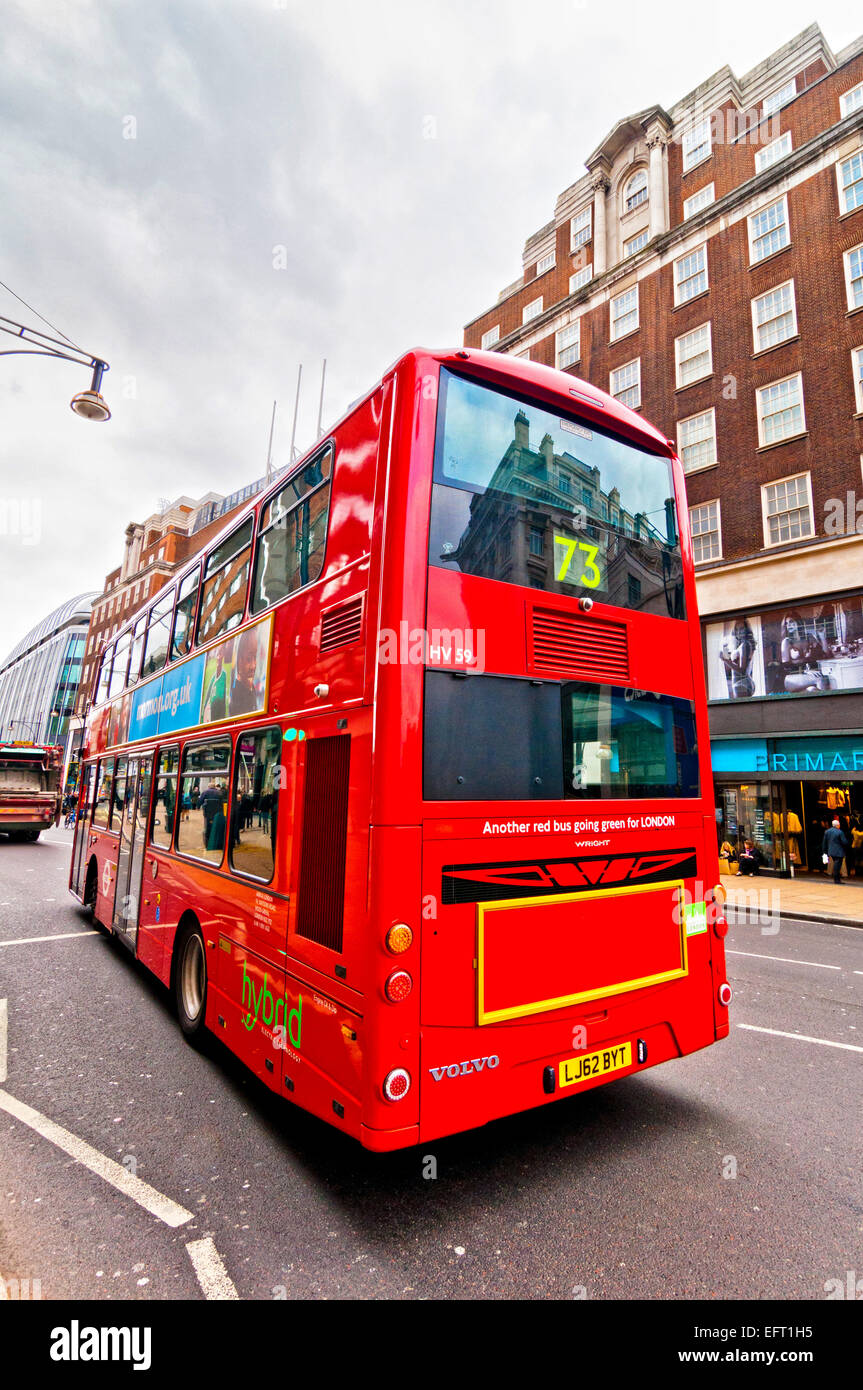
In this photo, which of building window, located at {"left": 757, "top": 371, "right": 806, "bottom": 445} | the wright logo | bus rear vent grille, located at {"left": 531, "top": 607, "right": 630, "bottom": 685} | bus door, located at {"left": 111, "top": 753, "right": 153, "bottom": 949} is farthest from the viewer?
building window, located at {"left": 757, "top": 371, "right": 806, "bottom": 445}

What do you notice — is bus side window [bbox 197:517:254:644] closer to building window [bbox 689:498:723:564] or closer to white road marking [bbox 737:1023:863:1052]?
white road marking [bbox 737:1023:863:1052]

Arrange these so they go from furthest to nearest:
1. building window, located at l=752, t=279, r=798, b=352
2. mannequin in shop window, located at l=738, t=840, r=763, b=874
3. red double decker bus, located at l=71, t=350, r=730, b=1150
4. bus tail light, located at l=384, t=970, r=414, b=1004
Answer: building window, located at l=752, t=279, r=798, b=352 < mannequin in shop window, located at l=738, t=840, r=763, b=874 < red double decker bus, located at l=71, t=350, r=730, b=1150 < bus tail light, located at l=384, t=970, r=414, b=1004

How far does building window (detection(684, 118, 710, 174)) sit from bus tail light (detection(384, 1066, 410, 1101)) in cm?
3013

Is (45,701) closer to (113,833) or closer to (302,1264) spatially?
(113,833)

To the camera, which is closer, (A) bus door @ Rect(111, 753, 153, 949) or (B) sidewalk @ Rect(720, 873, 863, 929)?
(A) bus door @ Rect(111, 753, 153, 949)

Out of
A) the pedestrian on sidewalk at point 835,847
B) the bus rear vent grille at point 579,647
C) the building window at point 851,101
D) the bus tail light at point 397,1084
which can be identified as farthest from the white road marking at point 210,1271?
the building window at point 851,101

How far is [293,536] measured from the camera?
185 inches

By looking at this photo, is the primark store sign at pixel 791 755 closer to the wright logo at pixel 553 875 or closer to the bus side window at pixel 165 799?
the wright logo at pixel 553 875

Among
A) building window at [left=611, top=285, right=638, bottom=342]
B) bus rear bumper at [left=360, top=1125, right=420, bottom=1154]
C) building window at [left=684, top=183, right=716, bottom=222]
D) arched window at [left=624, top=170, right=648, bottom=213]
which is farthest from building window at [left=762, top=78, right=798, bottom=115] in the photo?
bus rear bumper at [left=360, top=1125, right=420, bottom=1154]

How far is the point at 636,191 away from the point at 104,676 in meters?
27.5

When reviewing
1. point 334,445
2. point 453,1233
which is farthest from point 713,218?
point 453,1233

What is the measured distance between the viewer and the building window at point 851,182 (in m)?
18.3

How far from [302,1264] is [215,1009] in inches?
93.1

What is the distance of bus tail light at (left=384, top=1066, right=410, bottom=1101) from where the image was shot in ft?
9.82
